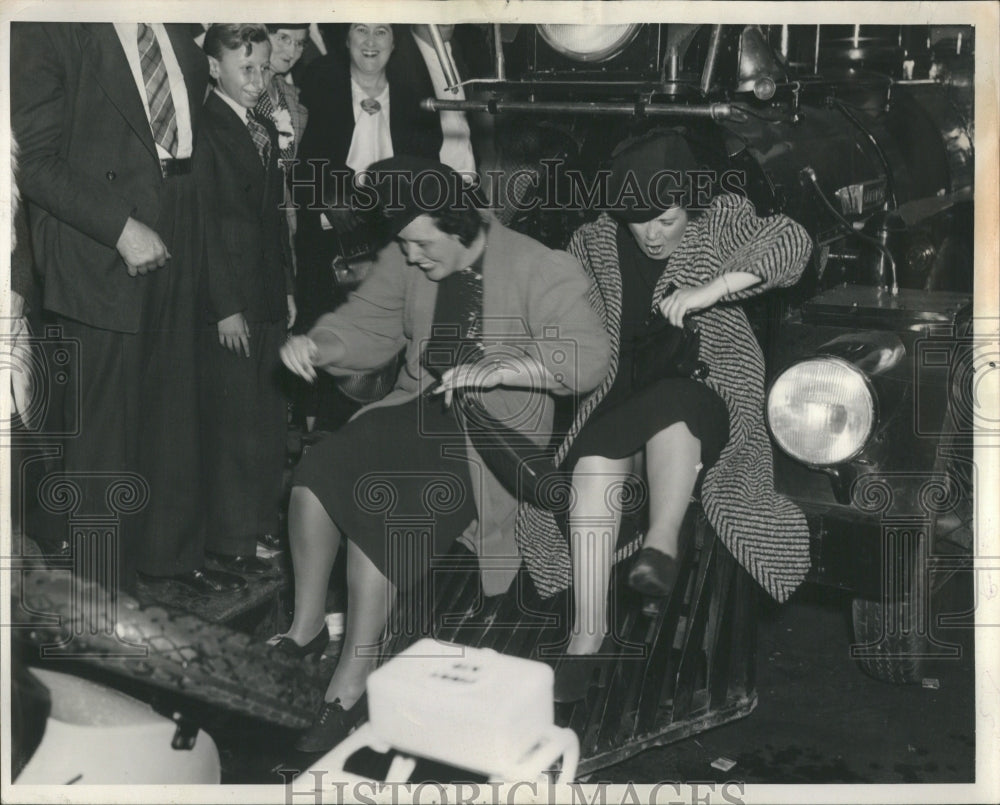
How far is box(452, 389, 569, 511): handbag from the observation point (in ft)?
11.3

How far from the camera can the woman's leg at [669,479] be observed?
11.2ft

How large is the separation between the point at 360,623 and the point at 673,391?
961 millimetres

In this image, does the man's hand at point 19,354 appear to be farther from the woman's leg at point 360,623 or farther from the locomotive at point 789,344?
the woman's leg at point 360,623

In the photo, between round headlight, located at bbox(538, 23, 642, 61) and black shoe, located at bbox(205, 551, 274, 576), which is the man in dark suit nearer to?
black shoe, located at bbox(205, 551, 274, 576)

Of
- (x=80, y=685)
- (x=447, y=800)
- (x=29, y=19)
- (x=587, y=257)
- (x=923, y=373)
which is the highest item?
(x=29, y=19)

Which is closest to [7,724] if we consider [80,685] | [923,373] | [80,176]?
[80,685]

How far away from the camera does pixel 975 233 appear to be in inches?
138

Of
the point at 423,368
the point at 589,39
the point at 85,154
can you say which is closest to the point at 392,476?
the point at 423,368

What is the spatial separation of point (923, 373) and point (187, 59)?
1.95 meters

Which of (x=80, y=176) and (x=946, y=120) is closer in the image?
(x=80, y=176)

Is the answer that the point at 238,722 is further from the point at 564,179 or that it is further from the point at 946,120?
the point at 946,120

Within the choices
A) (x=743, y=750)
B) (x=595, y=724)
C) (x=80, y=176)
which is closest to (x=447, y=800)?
(x=595, y=724)

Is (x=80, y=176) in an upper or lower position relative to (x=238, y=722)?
upper

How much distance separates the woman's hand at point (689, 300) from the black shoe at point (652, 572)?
1.86 feet
